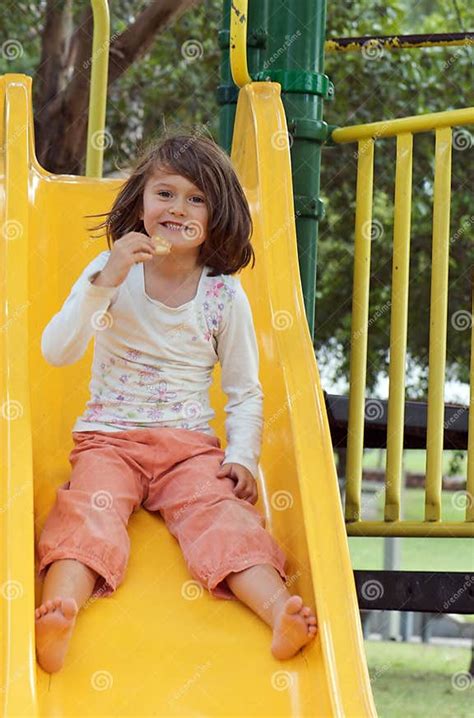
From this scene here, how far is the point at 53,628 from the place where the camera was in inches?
86.2

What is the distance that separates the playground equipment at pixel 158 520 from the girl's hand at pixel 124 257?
225mm

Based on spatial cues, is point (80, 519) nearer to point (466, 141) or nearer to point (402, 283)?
point (402, 283)

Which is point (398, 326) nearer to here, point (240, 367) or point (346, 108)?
point (240, 367)

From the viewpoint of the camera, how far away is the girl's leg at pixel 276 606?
226 centimetres

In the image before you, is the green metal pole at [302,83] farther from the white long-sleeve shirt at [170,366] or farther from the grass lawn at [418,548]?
the grass lawn at [418,548]

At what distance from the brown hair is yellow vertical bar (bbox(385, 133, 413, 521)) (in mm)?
691

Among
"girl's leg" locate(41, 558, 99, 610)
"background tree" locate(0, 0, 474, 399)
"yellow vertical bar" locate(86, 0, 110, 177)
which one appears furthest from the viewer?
"background tree" locate(0, 0, 474, 399)

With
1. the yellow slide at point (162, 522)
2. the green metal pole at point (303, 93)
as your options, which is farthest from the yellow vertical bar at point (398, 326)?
the yellow slide at point (162, 522)

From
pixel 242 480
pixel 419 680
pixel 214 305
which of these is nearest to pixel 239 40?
pixel 214 305

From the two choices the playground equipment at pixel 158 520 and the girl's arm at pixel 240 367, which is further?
the girl's arm at pixel 240 367

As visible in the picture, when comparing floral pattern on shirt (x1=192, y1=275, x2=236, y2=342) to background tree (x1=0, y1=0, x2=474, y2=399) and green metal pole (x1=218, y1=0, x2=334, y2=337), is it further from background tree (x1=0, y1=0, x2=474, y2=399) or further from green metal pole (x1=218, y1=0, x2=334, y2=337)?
background tree (x1=0, y1=0, x2=474, y2=399)

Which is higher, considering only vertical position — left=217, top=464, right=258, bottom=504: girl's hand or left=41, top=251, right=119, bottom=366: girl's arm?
left=41, top=251, right=119, bottom=366: girl's arm

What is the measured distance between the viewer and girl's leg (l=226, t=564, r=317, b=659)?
2.26 metres

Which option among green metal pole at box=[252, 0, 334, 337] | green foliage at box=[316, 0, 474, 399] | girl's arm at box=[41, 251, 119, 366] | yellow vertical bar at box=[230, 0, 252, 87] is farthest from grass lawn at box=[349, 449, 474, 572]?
girl's arm at box=[41, 251, 119, 366]
